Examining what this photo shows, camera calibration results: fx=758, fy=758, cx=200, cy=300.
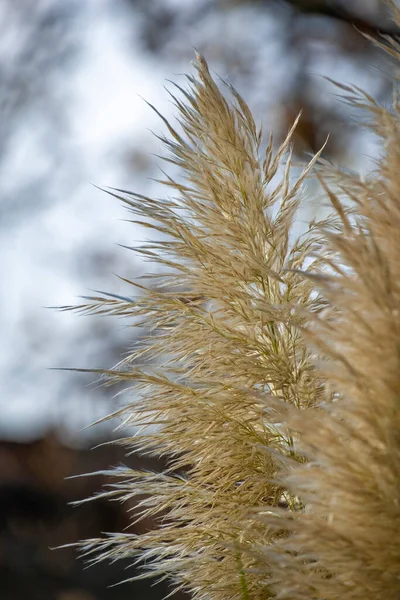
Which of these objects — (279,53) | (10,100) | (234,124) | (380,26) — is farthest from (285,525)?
Answer: (10,100)

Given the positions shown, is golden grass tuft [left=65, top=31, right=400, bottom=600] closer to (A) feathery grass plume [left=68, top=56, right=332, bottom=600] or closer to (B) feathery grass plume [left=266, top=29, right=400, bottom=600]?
(A) feathery grass plume [left=68, top=56, right=332, bottom=600]

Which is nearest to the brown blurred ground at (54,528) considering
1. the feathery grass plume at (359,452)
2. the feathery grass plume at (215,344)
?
the feathery grass plume at (215,344)

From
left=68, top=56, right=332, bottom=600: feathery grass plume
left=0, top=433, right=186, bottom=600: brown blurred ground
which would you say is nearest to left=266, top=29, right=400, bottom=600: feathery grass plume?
left=68, top=56, right=332, bottom=600: feathery grass plume

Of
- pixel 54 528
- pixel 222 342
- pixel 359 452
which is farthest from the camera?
pixel 54 528

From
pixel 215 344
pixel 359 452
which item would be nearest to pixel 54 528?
pixel 215 344

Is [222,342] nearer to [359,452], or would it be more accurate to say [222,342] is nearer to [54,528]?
[359,452]

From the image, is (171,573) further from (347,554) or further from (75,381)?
(75,381)
